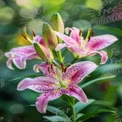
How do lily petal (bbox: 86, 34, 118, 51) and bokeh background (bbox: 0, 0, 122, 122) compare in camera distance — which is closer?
lily petal (bbox: 86, 34, 118, 51)

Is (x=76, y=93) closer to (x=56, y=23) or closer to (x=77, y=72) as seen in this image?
(x=77, y=72)

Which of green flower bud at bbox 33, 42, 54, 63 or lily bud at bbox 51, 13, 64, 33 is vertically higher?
lily bud at bbox 51, 13, 64, 33

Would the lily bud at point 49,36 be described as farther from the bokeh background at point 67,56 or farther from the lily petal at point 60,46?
the bokeh background at point 67,56

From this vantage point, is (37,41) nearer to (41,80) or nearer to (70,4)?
(41,80)

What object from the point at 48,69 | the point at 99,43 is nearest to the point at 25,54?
the point at 48,69

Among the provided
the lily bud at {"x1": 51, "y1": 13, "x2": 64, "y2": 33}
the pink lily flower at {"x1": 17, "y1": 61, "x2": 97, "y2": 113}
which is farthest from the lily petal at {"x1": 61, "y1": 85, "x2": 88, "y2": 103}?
the lily bud at {"x1": 51, "y1": 13, "x2": 64, "y2": 33}

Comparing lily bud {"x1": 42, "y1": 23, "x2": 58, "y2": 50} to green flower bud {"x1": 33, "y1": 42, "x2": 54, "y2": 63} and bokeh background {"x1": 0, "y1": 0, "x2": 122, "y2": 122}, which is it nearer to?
green flower bud {"x1": 33, "y1": 42, "x2": 54, "y2": 63}

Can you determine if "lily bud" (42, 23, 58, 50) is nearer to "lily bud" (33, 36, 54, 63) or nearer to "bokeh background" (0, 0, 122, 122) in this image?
"lily bud" (33, 36, 54, 63)

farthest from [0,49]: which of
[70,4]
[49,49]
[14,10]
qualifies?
[49,49]

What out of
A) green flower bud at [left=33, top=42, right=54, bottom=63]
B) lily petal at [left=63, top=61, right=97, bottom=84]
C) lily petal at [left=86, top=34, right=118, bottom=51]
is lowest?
lily petal at [left=63, top=61, right=97, bottom=84]
